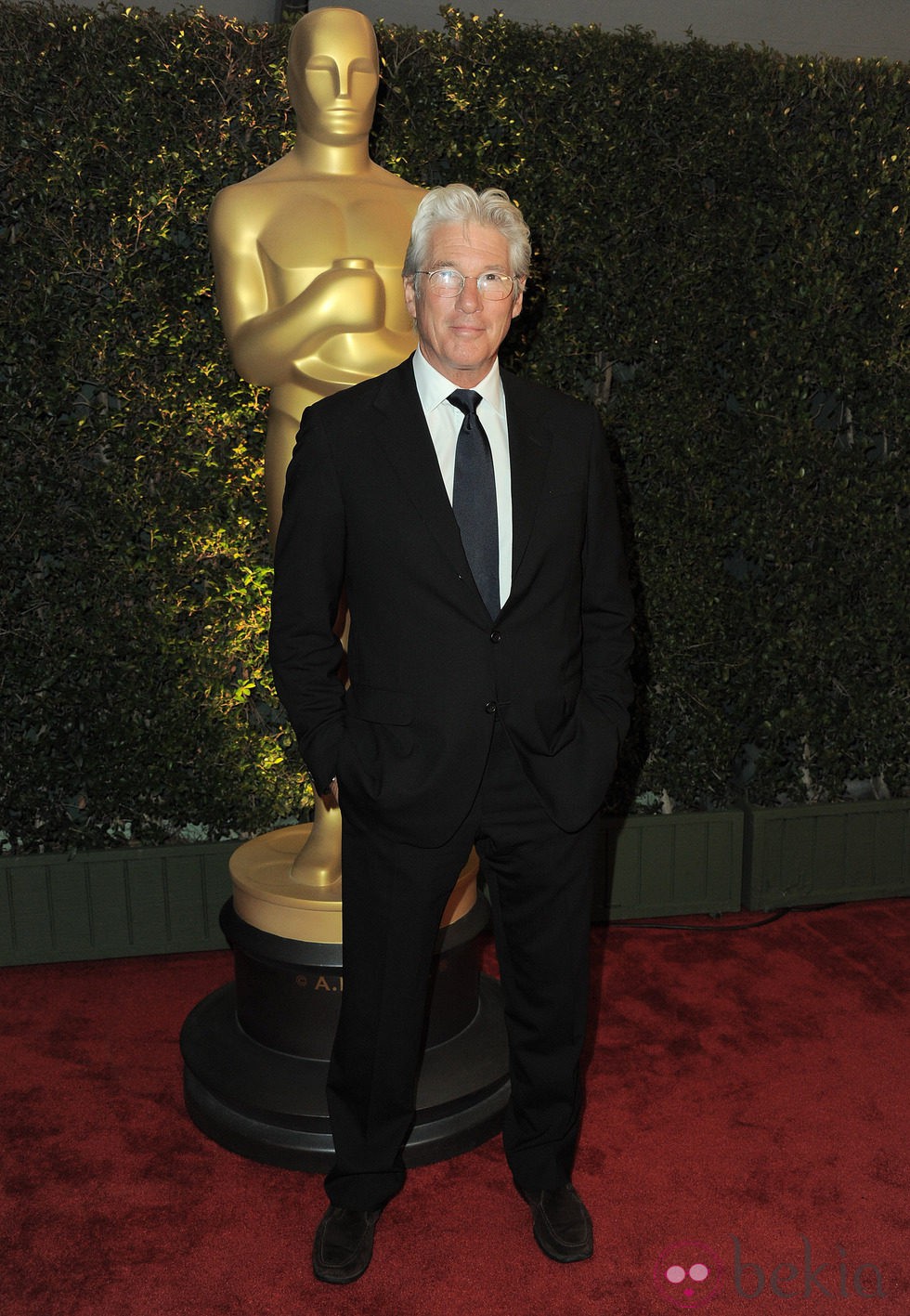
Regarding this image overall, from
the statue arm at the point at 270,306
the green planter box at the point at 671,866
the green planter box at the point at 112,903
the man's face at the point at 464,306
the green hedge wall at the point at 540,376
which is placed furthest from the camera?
the green planter box at the point at 671,866

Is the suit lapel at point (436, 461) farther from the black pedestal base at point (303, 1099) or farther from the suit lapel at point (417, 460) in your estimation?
the black pedestal base at point (303, 1099)

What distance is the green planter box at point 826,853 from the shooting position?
159 inches

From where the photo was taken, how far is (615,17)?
482 centimetres

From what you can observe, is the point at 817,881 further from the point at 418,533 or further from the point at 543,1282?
the point at 418,533

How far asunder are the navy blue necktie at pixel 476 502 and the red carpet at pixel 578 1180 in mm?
1265

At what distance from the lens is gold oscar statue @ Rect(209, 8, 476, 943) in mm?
2578

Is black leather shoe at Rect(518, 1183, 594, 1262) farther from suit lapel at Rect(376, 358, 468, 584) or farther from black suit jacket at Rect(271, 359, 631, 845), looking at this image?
suit lapel at Rect(376, 358, 468, 584)

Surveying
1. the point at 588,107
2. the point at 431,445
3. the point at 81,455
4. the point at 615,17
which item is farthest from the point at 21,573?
the point at 615,17

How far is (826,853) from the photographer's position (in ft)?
13.4

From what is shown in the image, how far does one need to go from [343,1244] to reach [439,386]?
1.58m

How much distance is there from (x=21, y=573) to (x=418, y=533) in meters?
1.93

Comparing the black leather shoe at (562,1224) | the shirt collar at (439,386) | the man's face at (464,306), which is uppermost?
the man's face at (464,306)

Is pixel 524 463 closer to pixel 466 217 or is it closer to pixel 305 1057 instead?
pixel 466 217

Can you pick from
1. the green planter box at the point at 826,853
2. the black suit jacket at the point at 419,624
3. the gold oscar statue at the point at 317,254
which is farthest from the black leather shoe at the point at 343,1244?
the green planter box at the point at 826,853
